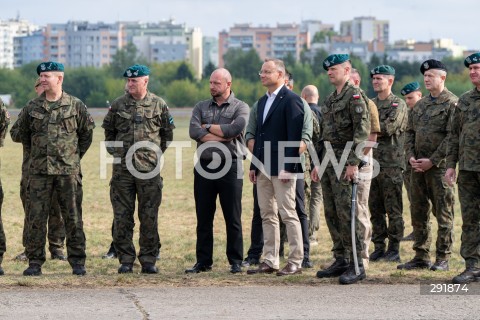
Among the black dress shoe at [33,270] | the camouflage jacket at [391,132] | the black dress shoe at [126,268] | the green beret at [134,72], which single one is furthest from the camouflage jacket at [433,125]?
the black dress shoe at [33,270]

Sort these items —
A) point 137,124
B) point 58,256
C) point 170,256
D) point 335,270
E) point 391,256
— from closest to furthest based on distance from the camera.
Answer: point 335,270 → point 137,124 → point 391,256 → point 58,256 → point 170,256

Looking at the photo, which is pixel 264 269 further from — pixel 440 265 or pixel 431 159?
pixel 431 159

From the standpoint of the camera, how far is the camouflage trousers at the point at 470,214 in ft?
37.0

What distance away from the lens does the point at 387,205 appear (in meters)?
13.8

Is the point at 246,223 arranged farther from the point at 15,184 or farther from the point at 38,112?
the point at 15,184

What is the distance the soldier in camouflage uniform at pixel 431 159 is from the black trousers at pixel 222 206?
181 cm

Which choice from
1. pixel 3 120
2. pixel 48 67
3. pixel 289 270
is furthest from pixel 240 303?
pixel 3 120

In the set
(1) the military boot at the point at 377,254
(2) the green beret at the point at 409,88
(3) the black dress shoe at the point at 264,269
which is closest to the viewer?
(3) the black dress shoe at the point at 264,269

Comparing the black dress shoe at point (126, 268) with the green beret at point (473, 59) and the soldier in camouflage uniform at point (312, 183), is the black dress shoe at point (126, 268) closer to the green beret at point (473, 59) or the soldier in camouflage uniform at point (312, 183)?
the soldier in camouflage uniform at point (312, 183)

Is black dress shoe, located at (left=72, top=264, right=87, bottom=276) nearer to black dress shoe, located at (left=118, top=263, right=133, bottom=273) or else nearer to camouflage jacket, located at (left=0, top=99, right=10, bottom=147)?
black dress shoe, located at (left=118, top=263, right=133, bottom=273)

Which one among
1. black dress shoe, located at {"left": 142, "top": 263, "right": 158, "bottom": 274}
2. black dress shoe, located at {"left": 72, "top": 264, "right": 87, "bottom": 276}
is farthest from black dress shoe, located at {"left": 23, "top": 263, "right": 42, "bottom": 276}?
black dress shoe, located at {"left": 142, "top": 263, "right": 158, "bottom": 274}

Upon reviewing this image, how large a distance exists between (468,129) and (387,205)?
2716 millimetres

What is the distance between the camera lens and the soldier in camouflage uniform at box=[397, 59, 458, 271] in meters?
12.4

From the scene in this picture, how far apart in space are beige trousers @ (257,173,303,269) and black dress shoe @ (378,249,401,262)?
2129 mm
